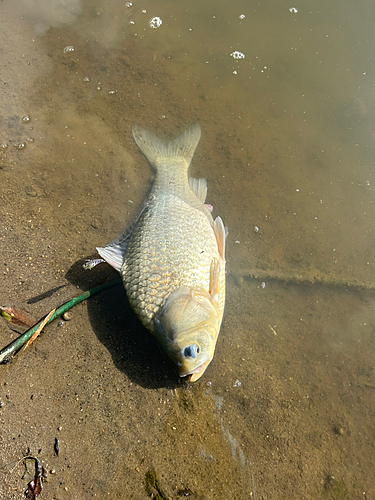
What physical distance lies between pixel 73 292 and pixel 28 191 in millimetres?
1157

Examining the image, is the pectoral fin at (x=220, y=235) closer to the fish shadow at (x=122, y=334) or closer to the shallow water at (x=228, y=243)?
the shallow water at (x=228, y=243)

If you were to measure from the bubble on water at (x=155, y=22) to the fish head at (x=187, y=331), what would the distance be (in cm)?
409

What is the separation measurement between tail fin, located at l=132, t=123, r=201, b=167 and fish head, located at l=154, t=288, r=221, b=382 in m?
1.70

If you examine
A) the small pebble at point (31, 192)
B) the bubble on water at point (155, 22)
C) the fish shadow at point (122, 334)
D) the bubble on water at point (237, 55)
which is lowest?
the fish shadow at point (122, 334)

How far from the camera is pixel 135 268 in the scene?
2.21 metres

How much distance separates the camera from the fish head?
6.23 ft

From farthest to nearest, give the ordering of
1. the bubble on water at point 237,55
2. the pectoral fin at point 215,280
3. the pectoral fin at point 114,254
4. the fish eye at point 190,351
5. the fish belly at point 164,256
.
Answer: the bubble on water at point 237,55
the pectoral fin at point 114,254
the pectoral fin at point 215,280
the fish belly at point 164,256
the fish eye at point 190,351

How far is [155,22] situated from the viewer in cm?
420

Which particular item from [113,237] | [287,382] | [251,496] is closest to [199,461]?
[251,496]

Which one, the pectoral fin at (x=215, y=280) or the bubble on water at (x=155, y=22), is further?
the bubble on water at (x=155, y=22)

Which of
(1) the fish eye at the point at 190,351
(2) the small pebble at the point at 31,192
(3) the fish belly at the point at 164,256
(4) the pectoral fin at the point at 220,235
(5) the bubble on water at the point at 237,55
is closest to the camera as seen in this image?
(1) the fish eye at the point at 190,351

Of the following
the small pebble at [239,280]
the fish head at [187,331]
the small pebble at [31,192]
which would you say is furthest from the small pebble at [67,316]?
the small pebble at [239,280]

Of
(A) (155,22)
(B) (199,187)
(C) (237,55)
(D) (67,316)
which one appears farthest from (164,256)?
(A) (155,22)

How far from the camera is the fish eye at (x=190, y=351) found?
187 centimetres
